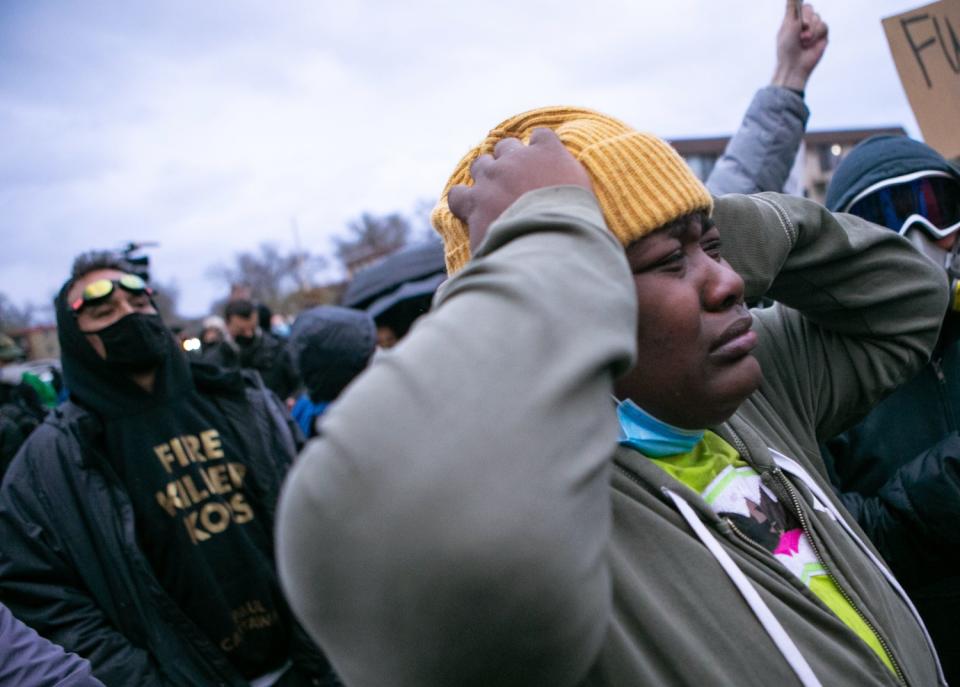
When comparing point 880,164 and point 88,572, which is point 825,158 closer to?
point 880,164

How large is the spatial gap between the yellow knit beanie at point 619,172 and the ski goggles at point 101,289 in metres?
1.98

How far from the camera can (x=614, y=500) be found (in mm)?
1067

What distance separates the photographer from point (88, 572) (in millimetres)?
2213

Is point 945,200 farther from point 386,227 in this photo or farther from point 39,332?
point 386,227

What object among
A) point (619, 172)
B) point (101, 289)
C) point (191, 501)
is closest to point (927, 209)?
point (619, 172)

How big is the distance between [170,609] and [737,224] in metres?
2.27

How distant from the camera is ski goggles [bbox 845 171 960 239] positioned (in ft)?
7.70

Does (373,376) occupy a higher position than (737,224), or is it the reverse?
(373,376)

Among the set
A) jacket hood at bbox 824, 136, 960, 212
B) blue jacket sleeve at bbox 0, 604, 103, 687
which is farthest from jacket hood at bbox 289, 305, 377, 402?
jacket hood at bbox 824, 136, 960, 212

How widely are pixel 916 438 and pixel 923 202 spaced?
2.91 ft

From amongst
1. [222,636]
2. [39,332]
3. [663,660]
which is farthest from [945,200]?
[39,332]

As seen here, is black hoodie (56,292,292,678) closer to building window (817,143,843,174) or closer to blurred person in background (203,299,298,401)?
blurred person in background (203,299,298,401)

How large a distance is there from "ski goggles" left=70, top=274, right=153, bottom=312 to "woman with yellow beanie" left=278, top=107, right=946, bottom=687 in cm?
192

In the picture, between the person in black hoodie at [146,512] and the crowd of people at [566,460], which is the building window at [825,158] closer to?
the crowd of people at [566,460]
